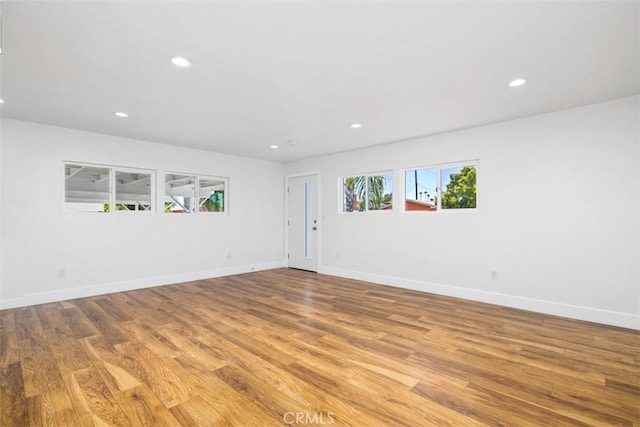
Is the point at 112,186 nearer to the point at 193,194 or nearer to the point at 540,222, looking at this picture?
the point at 193,194

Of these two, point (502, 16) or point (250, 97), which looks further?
point (250, 97)

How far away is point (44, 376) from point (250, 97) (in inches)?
117

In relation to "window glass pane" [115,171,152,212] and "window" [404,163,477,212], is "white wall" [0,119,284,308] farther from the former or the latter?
"window" [404,163,477,212]

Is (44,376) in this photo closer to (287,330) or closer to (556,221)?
(287,330)

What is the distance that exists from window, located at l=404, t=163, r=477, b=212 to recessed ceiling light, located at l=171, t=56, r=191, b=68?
12.4 ft

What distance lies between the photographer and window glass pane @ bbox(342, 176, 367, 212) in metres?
5.82

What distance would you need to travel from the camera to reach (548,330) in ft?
10.2

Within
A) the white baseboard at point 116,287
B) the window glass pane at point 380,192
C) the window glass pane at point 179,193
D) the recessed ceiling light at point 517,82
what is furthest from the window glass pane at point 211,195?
the recessed ceiling light at point 517,82

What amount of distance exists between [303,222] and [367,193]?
5.88 feet

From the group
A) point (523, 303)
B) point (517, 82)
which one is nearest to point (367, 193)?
point (523, 303)

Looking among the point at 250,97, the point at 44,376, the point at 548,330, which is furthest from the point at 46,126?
the point at 548,330

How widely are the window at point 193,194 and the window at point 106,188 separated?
0.33m

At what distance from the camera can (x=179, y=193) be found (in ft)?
18.4

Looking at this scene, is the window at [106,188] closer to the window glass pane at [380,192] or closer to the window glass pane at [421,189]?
the window glass pane at [380,192]
